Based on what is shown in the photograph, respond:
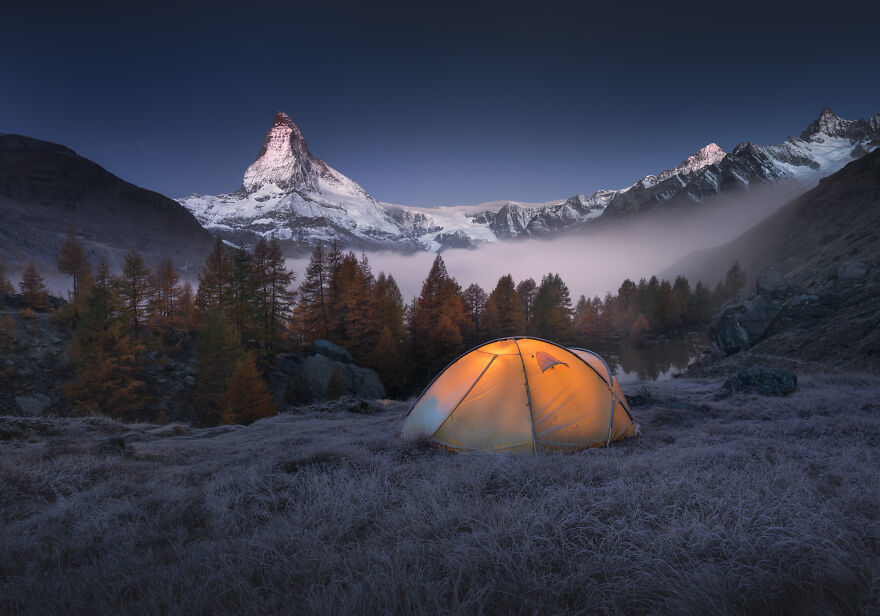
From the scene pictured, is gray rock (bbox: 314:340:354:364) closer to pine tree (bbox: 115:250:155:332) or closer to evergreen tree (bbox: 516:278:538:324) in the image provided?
pine tree (bbox: 115:250:155:332)

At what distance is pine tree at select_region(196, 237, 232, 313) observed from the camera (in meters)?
31.7

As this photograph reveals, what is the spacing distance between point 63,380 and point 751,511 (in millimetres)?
37491

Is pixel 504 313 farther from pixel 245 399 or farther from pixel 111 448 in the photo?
pixel 111 448

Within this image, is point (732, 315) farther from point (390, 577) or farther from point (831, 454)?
point (390, 577)

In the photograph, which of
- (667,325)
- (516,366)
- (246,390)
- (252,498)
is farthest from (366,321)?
(667,325)

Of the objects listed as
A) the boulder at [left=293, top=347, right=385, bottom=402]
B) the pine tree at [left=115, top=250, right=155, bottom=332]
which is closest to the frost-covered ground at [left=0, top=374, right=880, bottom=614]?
the boulder at [left=293, top=347, right=385, bottom=402]

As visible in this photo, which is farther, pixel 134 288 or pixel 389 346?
pixel 389 346

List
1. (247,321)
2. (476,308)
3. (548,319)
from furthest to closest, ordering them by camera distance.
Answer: (548,319) → (476,308) → (247,321)

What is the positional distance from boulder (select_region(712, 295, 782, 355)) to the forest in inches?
749

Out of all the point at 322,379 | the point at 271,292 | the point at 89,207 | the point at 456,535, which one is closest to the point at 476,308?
the point at 322,379

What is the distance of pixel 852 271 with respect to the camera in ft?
69.3

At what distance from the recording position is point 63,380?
25062mm

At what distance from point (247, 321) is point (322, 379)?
31.9 feet

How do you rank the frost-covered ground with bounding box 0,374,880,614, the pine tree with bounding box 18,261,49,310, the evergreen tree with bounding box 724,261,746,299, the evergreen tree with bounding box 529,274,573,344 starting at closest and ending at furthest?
1. the frost-covered ground with bounding box 0,374,880,614
2. the pine tree with bounding box 18,261,49,310
3. the evergreen tree with bounding box 529,274,573,344
4. the evergreen tree with bounding box 724,261,746,299
